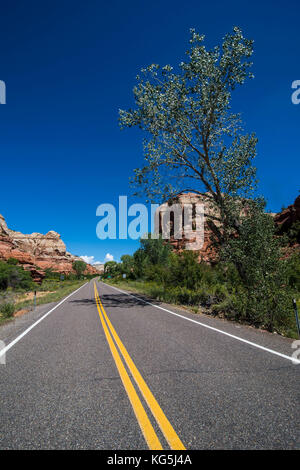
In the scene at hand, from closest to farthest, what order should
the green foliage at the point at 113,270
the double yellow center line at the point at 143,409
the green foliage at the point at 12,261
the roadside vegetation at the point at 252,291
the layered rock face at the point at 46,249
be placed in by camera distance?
Answer: the double yellow center line at the point at 143,409 → the roadside vegetation at the point at 252,291 → the green foliage at the point at 12,261 → the green foliage at the point at 113,270 → the layered rock face at the point at 46,249

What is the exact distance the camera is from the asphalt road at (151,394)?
241 centimetres

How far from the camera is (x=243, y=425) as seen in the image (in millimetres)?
2568

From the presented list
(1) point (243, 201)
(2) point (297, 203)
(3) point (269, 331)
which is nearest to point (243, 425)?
(3) point (269, 331)

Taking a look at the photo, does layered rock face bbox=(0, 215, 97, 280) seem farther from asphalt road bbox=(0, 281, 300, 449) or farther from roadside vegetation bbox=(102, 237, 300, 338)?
asphalt road bbox=(0, 281, 300, 449)

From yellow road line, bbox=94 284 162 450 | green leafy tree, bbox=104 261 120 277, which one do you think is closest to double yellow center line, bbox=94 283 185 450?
yellow road line, bbox=94 284 162 450

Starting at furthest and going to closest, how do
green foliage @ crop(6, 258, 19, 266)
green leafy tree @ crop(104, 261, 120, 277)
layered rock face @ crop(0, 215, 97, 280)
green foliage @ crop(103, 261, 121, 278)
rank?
layered rock face @ crop(0, 215, 97, 280), green leafy tree @ crop(104, 261, 120, 277), green foliage @ crop(103, 261, 121, 278), green foliage @ crop(6, 258, 19, 266)

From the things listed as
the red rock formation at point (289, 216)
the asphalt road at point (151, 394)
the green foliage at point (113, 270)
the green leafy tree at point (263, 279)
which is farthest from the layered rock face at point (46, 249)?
the asphalt road at point (151, 394)

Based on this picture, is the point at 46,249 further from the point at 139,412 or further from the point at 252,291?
the point at 139,412

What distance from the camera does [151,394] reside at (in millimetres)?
3279

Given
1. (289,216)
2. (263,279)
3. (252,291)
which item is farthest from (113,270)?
(263,279)

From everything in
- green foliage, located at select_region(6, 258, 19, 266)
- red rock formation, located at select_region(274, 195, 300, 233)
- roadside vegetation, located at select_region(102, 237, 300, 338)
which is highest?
red rock formation, located at select_region(274, 195, 300, 233)

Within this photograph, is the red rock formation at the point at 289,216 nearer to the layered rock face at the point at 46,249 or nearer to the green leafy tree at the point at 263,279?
the green leafy tree at the point at 263,279

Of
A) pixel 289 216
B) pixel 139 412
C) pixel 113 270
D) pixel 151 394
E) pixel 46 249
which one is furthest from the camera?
pixel 46 249

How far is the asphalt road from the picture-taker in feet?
7.92
